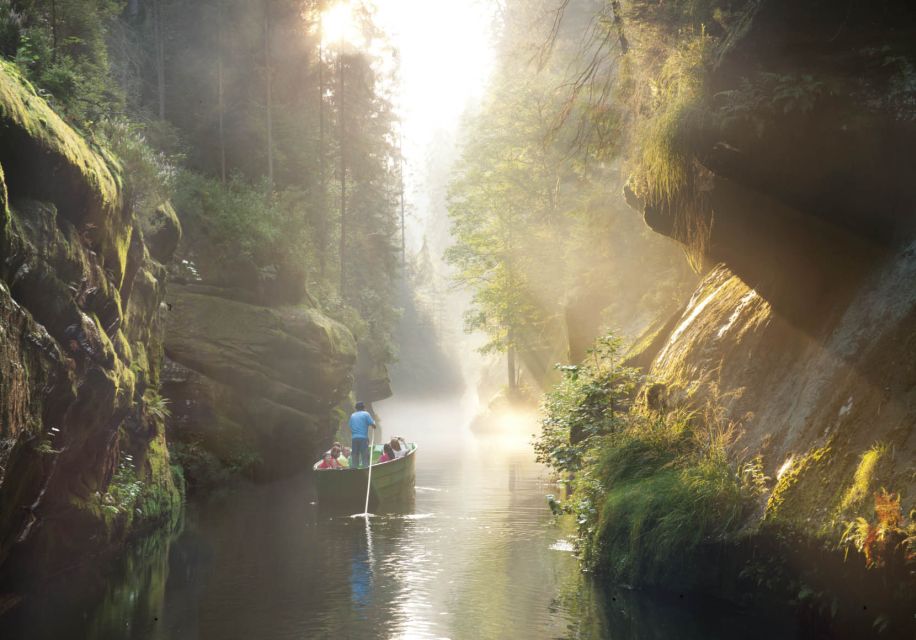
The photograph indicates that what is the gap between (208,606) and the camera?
1165cm

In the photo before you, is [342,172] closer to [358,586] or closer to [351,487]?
[351,487]

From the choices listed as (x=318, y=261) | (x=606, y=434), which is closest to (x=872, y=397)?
(x=606, y=434)

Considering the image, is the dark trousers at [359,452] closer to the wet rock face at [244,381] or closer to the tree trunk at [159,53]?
the wet rock face at [244,381]

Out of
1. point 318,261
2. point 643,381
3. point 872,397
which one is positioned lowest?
point 872,397

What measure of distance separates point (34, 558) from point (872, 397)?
10.8m

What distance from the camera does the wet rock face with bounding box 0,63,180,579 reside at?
9.88 metres

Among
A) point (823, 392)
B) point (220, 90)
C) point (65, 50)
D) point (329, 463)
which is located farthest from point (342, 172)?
point (823, 392)

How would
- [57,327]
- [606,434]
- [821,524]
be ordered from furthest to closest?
[606,434]
[57,327]
[821,524]

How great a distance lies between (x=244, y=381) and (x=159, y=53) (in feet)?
50.0

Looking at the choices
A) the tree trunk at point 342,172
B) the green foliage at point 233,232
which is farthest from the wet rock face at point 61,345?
the tree trunk at point 342,172

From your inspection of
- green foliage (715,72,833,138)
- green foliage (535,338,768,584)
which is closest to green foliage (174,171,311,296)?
green foliage (535,338,768,584)

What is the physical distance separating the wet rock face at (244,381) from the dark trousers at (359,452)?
415cm

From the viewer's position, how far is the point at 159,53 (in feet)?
109

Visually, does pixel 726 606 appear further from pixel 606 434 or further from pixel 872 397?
pixel 606 434
